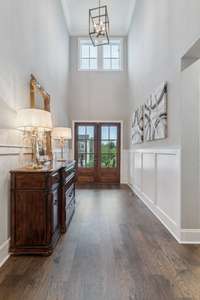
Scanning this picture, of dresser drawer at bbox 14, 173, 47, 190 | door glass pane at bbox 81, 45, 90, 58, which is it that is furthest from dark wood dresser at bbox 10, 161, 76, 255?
door glass pane at bbox 81, 45, 90, 58

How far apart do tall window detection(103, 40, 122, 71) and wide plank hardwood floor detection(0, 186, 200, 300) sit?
20.6 feet

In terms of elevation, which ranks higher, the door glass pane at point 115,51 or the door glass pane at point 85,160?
the door glass pane at point 115,51

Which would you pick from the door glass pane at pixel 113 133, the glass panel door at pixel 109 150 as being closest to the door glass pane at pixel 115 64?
the glass panel door at pixel 109 150

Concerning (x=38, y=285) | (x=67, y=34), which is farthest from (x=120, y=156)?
(x=38, y=285)

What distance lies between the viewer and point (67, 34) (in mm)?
8352

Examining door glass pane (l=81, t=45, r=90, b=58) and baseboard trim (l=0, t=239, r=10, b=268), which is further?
door glass pane (l=81, t=45, r=90, b=58)

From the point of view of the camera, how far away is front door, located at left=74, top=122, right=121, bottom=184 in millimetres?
8805

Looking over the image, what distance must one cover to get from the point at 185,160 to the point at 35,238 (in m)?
1.96

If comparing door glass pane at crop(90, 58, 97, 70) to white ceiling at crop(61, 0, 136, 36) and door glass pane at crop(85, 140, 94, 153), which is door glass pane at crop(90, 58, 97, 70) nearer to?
white ceiling at crop(61, 0, 136, 36)

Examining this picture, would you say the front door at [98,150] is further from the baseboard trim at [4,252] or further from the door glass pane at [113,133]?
the baseboard trim at [4,252]

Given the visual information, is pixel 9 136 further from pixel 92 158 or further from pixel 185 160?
pixel 92 158

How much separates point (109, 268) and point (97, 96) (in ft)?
22.6

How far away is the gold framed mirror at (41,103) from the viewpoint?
3.90 meters

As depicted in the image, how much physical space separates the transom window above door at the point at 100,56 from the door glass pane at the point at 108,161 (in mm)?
2906
